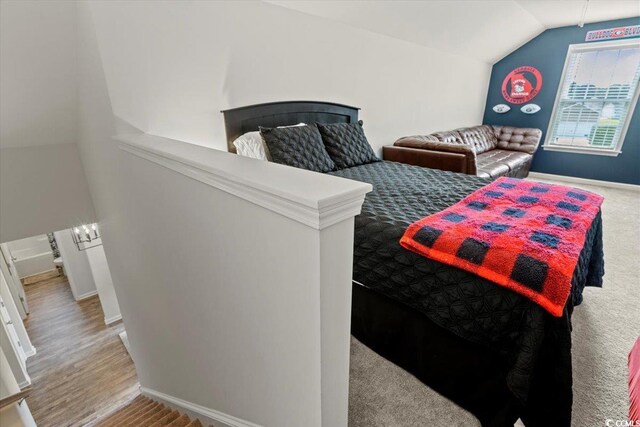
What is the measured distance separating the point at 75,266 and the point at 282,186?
6.22 meters

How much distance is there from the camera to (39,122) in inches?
89.3

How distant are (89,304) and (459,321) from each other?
628 centimetres

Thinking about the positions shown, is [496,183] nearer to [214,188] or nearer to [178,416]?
[214,188]

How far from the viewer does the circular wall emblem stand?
5.00 meters

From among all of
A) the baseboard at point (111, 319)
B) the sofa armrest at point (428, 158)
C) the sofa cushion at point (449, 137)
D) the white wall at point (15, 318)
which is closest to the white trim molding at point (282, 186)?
the sofa armrest at point (428, 158)

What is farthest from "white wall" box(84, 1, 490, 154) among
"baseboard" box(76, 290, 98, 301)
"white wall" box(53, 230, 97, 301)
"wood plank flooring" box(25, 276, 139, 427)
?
"baseboard" box(76, 290, 98, 301)

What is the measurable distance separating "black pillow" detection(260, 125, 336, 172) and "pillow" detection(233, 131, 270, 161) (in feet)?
0.16

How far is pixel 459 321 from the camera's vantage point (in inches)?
51.1

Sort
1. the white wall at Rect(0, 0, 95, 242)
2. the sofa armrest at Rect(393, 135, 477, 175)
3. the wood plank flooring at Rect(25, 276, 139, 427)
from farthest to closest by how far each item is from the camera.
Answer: the wood plank flooring at Rect(25, 276, 139, 427), the sofa armrest at Rect(393, 135, 477, 175), the white wall at Rect(0, 0, 95, 242)

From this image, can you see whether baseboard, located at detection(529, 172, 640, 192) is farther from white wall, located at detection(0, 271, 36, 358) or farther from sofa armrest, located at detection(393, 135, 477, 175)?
white wall, located at detection(0, 271, 36, 358)

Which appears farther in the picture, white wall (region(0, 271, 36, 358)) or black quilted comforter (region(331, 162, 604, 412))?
white wall (region(0, 271, 36, 358))

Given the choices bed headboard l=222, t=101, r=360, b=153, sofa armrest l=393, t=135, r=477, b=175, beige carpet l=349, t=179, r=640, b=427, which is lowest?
beige carpet l=349, t=179, r=640, b=427

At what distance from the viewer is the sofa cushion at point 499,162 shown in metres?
3.74

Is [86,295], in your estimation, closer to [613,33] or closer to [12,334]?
[12,334]
